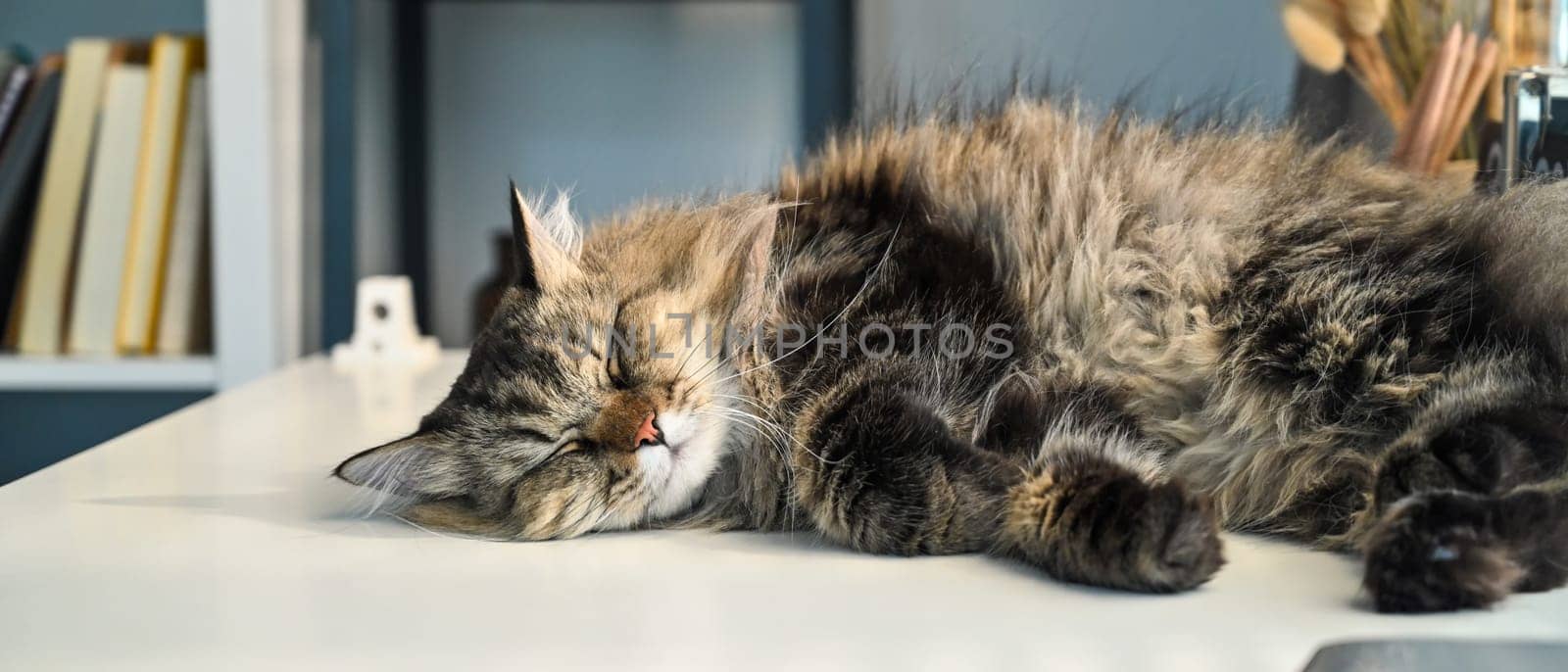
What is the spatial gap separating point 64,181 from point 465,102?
107 centimetres

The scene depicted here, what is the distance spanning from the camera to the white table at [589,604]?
2.33 feet

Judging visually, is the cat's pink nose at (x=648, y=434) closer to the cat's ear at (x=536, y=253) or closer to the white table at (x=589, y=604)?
the white table at (x=589, y=604)

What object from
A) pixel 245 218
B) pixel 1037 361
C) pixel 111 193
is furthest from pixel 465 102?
pixel 1037 361

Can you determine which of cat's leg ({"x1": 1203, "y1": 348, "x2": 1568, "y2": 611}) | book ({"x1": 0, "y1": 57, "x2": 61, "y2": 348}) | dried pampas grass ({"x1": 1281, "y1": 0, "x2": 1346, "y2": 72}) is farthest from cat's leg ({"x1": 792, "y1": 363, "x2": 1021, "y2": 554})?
book ({"x1": 0, "y1": 57, "x2": 61, "y2": 348})

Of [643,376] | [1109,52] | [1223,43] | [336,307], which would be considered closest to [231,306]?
[336,307]

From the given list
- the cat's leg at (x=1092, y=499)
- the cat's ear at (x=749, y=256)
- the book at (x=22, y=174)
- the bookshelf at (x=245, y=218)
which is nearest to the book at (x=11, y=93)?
the book at (x=22, y=174)

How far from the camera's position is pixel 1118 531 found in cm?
81

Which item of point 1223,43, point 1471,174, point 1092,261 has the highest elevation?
point 1223,43

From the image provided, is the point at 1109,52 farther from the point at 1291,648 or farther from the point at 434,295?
the point at 434,295

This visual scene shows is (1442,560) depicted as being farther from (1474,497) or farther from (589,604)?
(589,604)

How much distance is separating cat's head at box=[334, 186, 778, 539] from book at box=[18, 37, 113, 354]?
1.51 meters

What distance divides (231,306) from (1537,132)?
221 centimetres

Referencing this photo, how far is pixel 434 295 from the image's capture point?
3.17 meters

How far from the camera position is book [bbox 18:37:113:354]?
7.26ft
